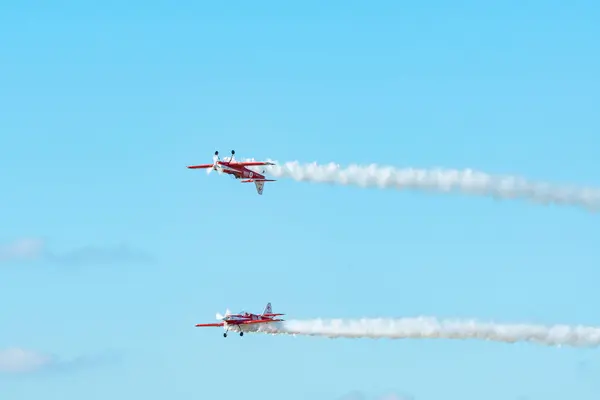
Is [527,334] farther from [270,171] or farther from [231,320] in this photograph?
[231,320]

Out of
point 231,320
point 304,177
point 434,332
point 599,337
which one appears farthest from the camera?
point 231,320

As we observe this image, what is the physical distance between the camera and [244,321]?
14212cm

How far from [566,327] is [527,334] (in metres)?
3.91

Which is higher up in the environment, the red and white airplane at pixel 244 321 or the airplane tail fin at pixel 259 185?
the airplane tail fin at pixel 259 185

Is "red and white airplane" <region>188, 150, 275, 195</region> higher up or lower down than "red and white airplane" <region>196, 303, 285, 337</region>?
higher up

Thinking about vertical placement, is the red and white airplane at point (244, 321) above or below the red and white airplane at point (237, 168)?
below

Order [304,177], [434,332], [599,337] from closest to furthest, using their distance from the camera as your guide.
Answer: [599,337] < [434,332] < [304,177]

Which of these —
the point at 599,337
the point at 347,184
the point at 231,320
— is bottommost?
the point at 599,337

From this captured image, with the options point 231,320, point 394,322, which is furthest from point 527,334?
point 231,320

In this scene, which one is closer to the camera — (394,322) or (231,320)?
(394,322)

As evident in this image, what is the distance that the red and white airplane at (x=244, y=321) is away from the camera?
140125 mm

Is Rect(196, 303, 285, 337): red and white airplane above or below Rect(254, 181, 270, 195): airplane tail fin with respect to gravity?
below

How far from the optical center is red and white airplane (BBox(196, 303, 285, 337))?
14012cm

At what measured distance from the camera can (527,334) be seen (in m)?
111
